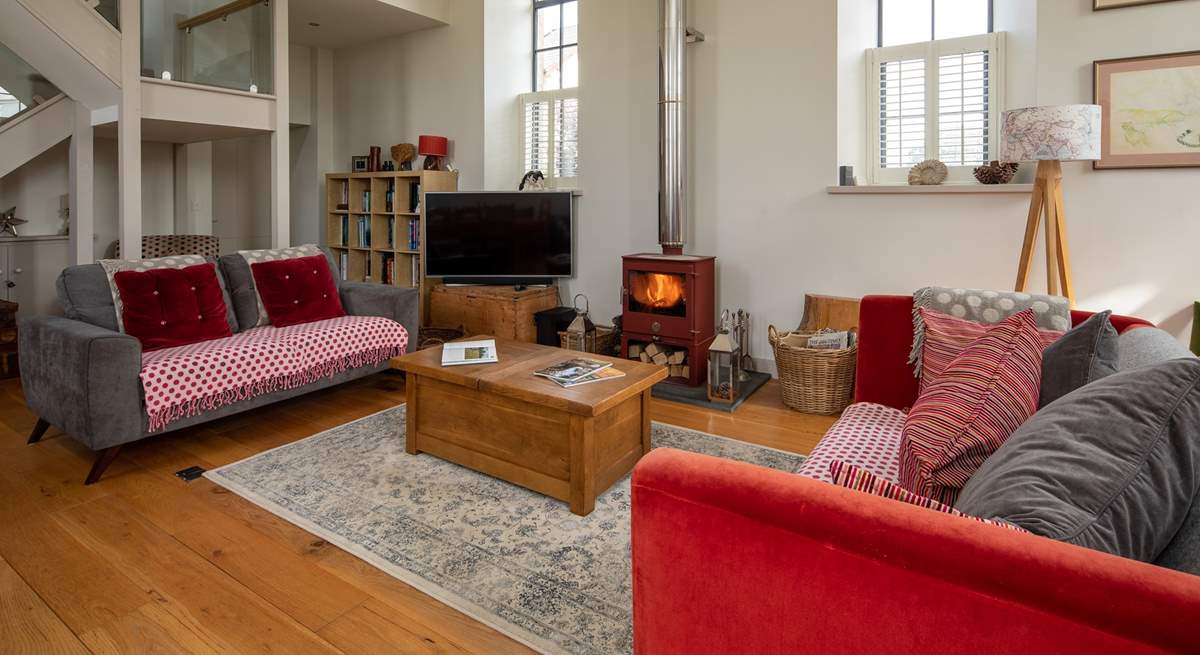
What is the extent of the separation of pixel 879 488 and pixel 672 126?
3568 millimetres

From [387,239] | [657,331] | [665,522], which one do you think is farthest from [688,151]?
[665,522]

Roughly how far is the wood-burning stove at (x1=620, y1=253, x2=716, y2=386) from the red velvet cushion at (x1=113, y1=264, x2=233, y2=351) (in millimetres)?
2268

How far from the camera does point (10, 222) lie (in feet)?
15.6

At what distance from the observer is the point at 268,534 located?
2268 millimetres

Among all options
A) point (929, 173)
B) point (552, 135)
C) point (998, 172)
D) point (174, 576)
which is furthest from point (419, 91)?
point (174, 576)

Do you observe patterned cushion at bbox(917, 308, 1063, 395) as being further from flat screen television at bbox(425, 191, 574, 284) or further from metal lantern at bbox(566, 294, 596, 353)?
flat screen television at bbox(425, 191, 574, 284)

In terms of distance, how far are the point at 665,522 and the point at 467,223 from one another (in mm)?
4384

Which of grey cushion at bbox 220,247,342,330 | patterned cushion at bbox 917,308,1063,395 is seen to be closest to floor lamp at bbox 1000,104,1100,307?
patterned cushion at bbox 917,308,1063,395

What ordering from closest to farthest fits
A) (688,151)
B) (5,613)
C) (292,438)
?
(5,613)
(292,438)
(688,151)

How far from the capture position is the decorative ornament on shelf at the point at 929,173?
374cm

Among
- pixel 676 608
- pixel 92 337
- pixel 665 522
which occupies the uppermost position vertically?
pixel 92 337

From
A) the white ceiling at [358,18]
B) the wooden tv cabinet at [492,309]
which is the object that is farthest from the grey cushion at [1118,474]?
the white ceiling at [358,18]

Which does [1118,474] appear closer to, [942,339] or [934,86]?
[942,339]

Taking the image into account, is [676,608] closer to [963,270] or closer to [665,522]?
[665,522]
